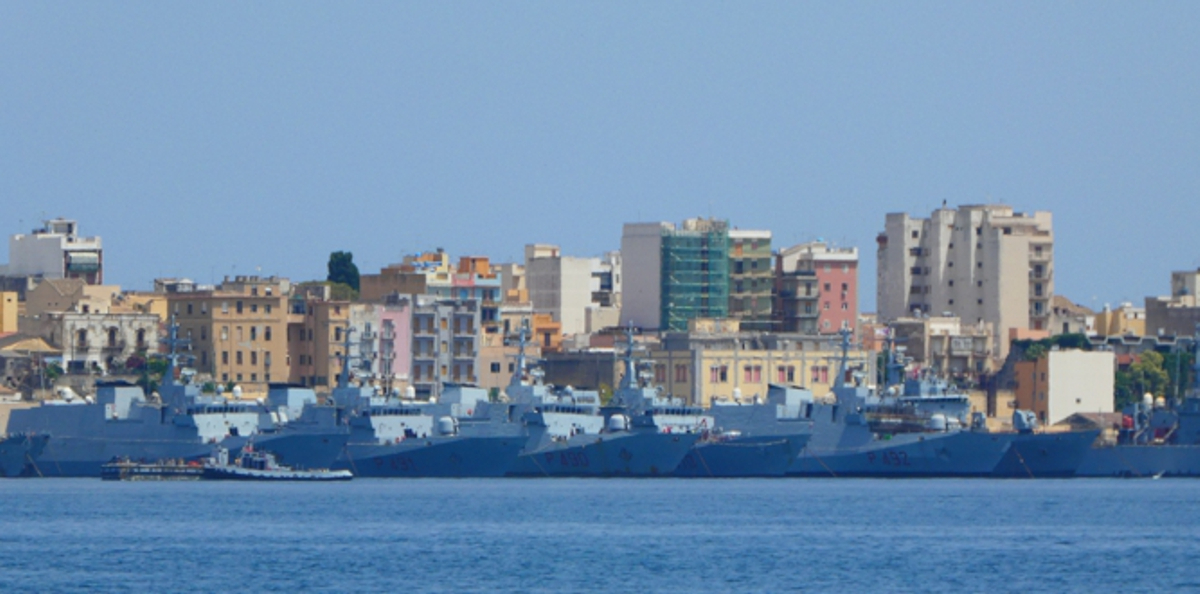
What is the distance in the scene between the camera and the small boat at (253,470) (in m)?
109

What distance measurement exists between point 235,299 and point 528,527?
59.5 m

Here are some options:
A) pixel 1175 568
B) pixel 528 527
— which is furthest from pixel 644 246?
pixel 1175 568

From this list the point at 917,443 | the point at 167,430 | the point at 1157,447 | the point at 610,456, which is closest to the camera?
the point at 167,430

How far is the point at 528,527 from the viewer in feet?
269

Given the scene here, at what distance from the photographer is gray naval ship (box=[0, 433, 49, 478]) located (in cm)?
11400

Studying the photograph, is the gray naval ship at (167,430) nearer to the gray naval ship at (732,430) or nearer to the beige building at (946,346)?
the gray naval ship at (732,430)

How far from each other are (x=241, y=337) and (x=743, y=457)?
32.5 metres

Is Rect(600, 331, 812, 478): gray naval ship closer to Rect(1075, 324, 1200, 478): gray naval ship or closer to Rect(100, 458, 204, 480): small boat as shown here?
Rect(1075, 324, 1200, 478): gray naval ship

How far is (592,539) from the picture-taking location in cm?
7800

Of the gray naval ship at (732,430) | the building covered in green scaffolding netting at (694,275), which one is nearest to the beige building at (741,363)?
the building covered in green scaffolding netting at (694,275)

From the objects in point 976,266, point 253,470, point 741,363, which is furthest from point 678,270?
point 253,470

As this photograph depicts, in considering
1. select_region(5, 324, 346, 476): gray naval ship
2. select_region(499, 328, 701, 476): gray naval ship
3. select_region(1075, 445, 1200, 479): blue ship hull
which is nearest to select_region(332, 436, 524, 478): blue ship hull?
select_region(5, 324, 346, 476): gray naval ship

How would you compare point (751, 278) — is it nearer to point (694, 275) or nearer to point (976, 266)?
point (694, 275)

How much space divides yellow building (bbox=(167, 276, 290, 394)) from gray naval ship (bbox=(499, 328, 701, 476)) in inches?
1017
